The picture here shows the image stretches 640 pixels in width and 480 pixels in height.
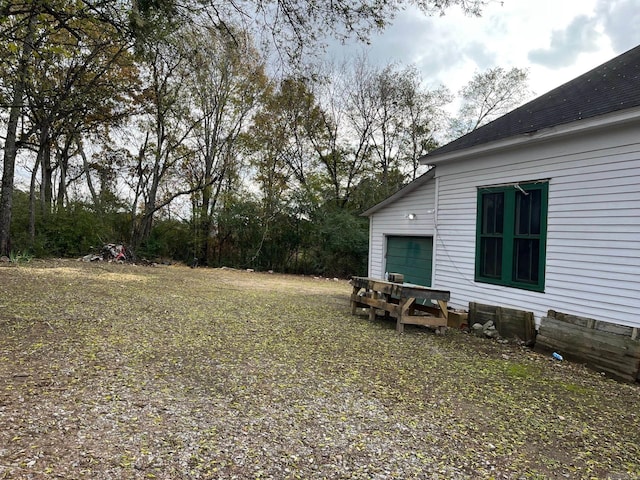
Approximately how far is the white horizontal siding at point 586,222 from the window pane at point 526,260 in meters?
0.21

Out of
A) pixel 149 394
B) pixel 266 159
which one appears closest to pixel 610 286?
pixel 149 394

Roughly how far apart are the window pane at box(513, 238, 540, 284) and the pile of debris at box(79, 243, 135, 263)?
42.5 ft

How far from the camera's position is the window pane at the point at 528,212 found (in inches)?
230

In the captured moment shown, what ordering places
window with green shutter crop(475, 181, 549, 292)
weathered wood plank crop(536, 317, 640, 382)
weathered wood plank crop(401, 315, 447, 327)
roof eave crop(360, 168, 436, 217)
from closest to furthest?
weathered wood plank crop(536, 317, 640, 382), window with green shutter crop(475, 181, 549, 292), weathered wood plank crop(401, 315, 447, 327), roof eave crop(360, 168, 436, 217)

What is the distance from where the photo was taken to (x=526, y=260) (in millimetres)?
5949

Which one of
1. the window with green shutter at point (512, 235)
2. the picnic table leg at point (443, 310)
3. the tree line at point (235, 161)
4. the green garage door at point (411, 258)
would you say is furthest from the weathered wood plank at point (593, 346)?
the tree line at point (235, 161)

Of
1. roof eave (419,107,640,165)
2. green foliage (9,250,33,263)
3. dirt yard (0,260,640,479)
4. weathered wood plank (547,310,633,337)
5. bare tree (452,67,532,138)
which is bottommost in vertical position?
dirt yard (0,260,640,479)

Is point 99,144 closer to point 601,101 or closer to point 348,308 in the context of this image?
point 348,308

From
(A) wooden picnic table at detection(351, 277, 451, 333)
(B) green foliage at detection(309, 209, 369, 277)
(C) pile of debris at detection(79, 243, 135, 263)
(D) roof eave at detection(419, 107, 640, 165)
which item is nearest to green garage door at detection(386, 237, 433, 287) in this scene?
(A) wooden picnic table at detection(351, 277, 451, 333)

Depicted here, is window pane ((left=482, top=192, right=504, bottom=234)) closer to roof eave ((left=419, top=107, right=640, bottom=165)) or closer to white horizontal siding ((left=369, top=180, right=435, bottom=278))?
roof eave ((left=419, top=107, right=640, bottom=165))

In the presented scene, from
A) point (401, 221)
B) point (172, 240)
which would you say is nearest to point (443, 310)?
point (401, 221)

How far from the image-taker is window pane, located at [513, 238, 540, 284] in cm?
581

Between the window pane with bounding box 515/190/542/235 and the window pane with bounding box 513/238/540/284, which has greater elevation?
the window pane with bounding box 515/190/542/235

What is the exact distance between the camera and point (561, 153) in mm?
5504
